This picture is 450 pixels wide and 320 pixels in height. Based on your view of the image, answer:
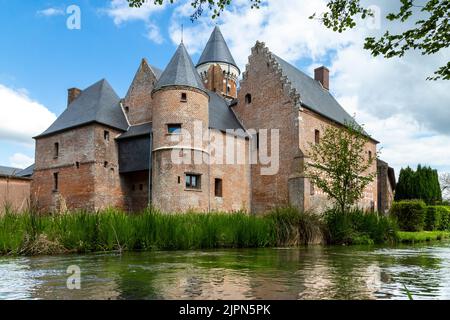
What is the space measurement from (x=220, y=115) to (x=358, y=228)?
54.3 ft

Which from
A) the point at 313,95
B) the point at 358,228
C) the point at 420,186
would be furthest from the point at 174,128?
the point at 420,186

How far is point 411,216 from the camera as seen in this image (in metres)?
24.2

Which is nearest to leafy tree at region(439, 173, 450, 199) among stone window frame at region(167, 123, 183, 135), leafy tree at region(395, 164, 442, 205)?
leafy tree at region(395, 164, 442, 205)

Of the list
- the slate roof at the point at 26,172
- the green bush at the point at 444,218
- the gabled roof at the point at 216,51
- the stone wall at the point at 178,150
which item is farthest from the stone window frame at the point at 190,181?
the gabled roof at the point at 216,51

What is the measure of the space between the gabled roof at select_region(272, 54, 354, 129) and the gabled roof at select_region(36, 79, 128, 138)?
12213mm

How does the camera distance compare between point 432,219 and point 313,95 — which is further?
point 313,95

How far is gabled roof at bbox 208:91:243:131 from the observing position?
28.0m

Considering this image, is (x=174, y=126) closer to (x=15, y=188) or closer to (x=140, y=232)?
(x=15, y=188)

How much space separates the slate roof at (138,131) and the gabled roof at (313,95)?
32.3ft

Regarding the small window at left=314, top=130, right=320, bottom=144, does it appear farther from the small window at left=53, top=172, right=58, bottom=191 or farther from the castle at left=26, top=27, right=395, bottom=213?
the small window at left=53, top=172, right=58, bottom=191

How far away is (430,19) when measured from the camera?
6.34 m

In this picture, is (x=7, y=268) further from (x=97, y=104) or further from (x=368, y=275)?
(x=97, y=104)
